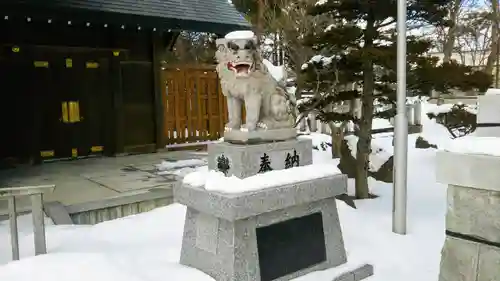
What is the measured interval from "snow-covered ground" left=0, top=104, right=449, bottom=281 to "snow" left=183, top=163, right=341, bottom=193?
83cm

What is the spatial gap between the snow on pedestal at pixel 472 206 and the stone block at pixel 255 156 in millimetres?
2084

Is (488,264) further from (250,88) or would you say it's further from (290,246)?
(250,88)

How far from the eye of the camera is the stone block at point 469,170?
2160mm

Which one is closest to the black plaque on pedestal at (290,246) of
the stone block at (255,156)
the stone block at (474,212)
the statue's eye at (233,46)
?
the stone block at (255,156)

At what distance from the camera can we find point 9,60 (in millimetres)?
9516

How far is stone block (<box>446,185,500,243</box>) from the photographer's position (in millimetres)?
2221

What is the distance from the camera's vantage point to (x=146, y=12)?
10.2 metres

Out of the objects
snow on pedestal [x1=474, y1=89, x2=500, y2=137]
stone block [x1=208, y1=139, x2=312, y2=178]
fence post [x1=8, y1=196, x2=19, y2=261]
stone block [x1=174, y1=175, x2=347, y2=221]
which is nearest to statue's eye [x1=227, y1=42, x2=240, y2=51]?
stone block [x1=208, y1=139, x2=312, y2=178]

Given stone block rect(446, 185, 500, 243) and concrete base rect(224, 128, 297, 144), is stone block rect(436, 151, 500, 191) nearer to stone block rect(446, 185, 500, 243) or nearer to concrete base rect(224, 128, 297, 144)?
stone block rect(446, 185, 500, 243)

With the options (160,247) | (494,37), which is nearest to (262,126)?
(160,247)

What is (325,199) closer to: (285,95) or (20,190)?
(285,95)

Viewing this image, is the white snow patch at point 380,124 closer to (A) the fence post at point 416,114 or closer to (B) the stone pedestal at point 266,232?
(A) the fence post at point 416,114

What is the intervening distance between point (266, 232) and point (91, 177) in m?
5.12

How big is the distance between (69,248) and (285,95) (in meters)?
2.78
